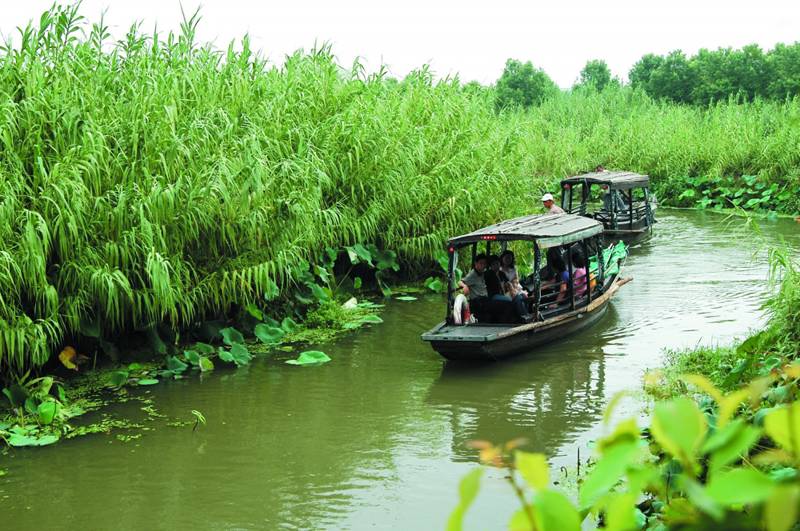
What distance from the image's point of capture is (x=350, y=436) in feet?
24.9

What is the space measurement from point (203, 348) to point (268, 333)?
1.08 m

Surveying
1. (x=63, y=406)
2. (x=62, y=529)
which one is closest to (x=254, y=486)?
(x=62, y=529)

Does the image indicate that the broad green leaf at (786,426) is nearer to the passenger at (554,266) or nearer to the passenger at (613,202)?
the passenger at (554,266)

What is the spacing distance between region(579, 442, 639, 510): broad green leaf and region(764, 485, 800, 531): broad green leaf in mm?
163

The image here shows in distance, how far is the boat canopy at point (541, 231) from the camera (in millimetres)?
10062

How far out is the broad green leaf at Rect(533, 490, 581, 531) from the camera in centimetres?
88

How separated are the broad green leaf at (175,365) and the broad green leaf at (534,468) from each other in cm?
872

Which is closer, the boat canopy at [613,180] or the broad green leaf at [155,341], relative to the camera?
the broad green leaf at [155,341]

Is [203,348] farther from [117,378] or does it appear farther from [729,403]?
[729,403]

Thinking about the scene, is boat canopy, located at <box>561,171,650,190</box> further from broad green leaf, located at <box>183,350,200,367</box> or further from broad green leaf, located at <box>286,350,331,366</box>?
broad green leaf, located at <box>183,350,200,367</box>

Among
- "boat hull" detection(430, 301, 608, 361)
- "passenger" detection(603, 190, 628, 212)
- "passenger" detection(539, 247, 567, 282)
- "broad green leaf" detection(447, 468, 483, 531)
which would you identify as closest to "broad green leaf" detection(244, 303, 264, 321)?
"boat hull" detection(430, 301, 608, 361)

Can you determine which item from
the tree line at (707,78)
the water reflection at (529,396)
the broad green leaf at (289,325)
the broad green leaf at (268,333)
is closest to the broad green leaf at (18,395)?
the broad green leaf at (268,333)

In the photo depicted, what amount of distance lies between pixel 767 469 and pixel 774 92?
37565 mm

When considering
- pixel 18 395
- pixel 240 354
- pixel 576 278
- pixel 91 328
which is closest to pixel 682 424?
pixel 18 395
